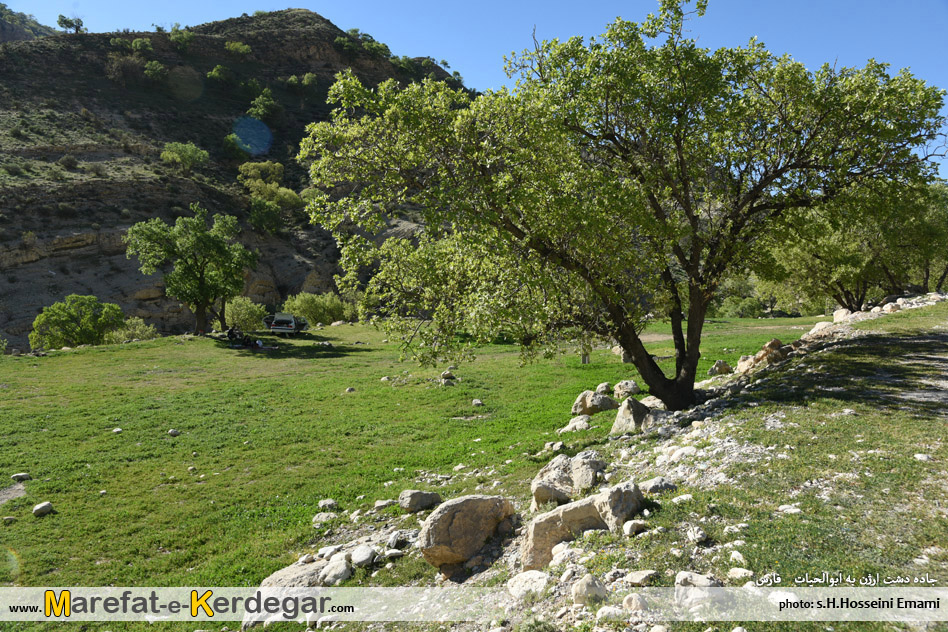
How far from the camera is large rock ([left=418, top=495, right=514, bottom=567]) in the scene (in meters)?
6.69

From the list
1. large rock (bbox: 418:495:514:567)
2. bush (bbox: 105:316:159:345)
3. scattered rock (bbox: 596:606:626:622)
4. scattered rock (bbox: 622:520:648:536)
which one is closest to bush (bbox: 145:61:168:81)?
bush (bbox: 105:316:159:345)

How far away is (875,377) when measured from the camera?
11.0 metres

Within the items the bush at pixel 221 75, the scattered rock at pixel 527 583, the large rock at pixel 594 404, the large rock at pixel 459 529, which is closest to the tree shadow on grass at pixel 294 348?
the large rock at pixel 594 404

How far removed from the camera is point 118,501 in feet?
35.7

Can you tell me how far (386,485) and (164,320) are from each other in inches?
2317

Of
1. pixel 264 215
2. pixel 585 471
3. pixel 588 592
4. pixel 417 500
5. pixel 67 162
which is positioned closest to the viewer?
pixel 588 592

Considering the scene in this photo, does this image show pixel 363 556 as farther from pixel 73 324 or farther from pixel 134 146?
pixel 134 146

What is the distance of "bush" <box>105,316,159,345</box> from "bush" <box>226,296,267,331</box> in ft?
22.7

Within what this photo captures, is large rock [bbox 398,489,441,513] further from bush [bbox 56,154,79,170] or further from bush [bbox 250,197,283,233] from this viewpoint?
bush [bbox 56,154,79,170]

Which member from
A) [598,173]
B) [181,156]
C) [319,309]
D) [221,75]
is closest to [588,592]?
[598,173]

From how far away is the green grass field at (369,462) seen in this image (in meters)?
5.39

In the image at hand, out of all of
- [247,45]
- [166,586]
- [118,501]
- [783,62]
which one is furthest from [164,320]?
[247,45]

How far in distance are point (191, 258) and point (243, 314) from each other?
→ 1272 cm

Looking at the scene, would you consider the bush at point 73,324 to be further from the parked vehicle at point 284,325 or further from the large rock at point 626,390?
the large rock at point 626,390
